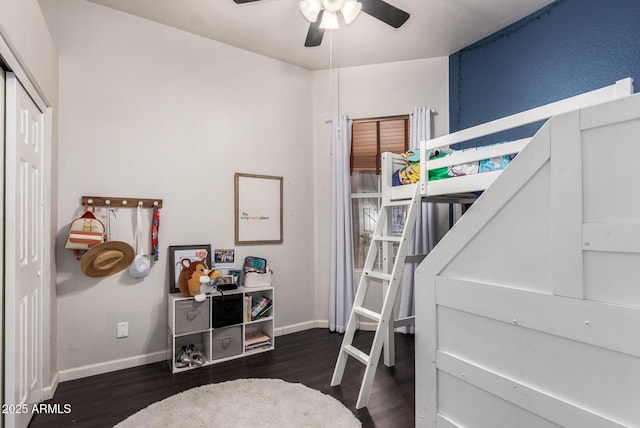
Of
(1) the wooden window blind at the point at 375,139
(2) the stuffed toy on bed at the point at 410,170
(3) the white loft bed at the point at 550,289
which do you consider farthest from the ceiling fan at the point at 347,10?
(3) the white loft bed at the point at 550,289

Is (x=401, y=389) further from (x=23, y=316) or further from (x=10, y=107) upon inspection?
(x=10, y=107)

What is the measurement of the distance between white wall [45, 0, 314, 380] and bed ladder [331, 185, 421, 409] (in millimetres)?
1227

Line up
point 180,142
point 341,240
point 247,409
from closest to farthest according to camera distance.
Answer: point 247,409, point 180,142, point 341,240

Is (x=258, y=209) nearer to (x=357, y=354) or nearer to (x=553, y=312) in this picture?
(x=357, y=354)

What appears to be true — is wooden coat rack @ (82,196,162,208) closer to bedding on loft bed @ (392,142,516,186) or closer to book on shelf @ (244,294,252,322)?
book on shelf @ (244,294,252,322)

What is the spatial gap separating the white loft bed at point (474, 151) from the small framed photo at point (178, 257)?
1.69m

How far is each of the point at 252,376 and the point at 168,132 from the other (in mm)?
2149

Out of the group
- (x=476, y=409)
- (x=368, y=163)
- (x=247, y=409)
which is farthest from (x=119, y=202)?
A: (x=476, y=409)

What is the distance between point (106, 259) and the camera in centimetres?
245

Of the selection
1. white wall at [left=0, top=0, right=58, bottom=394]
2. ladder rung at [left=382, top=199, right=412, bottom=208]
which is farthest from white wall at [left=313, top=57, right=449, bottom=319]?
white wall at [left=0, top=0, right=58, bottom=394]

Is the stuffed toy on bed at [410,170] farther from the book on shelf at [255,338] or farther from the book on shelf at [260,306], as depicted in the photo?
the book on shelf at [255,338]

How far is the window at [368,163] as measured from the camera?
3.62 meters

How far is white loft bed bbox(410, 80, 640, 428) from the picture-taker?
3.04ft

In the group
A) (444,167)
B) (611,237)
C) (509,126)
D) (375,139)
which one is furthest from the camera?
(375,139)
